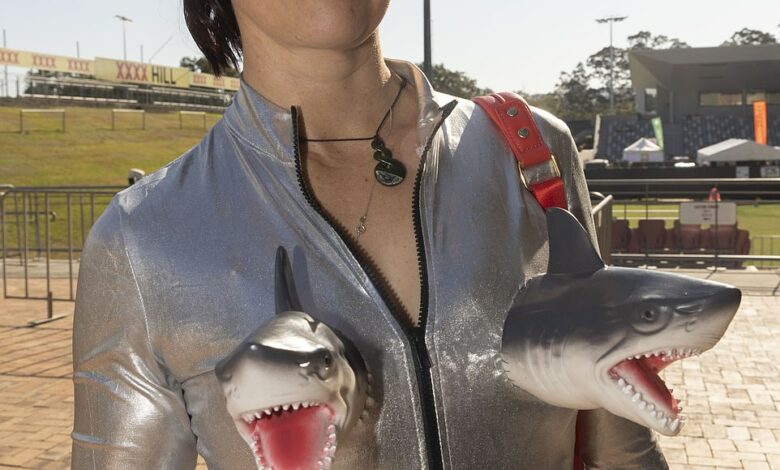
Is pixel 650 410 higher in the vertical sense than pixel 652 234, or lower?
higher

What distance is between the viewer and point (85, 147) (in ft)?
91.2

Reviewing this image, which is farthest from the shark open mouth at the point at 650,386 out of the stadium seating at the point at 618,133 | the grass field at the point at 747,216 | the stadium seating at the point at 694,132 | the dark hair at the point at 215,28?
the stadium seating at the point at 618,133

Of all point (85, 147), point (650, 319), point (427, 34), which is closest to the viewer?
point (650, 319)

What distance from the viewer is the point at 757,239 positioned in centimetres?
1777

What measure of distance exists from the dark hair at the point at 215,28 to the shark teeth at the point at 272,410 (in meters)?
0.65

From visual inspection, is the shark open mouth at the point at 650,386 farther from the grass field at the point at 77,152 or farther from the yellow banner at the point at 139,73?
the yellow banner at the point at 139,73

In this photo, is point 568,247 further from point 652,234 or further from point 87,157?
point 87,157

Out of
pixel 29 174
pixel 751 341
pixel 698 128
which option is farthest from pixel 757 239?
pixel 698 128

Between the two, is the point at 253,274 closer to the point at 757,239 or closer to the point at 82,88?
the point at 757,239

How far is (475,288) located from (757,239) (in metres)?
18.3

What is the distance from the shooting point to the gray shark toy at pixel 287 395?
2.45 feet

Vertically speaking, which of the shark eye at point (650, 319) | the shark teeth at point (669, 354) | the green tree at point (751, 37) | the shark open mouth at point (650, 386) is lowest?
the shark open mouth at point (650, 386)

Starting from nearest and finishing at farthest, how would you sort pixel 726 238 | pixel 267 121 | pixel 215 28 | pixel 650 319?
pixel 650 319
pixel 267 121
pixel 215 28
pixel 726 238

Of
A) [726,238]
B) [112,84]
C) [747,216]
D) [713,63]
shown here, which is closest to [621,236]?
[726,238]
